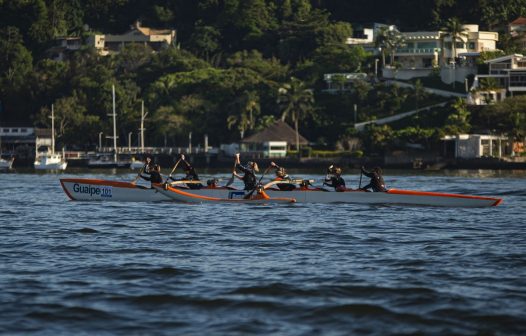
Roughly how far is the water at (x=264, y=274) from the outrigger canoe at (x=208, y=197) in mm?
4357

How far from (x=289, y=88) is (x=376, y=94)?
9863mm

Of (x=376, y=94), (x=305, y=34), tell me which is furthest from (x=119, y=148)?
(x=305, y=34)

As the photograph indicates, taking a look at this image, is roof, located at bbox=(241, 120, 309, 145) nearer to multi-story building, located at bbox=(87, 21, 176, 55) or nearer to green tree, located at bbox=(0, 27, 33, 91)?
green tree, located at bbox=(0, 27, 33, 91)

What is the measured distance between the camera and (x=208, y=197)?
43.5m

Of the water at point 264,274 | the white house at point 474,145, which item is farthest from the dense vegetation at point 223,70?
the water at point 264,274

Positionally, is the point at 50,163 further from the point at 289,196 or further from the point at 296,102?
the point at 289,196

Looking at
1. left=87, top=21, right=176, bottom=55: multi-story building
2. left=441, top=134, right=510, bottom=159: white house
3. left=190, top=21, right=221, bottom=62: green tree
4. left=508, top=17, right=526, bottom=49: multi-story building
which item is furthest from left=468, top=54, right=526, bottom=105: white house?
left=87, top=21, right=176, bottom=55: multi-story building

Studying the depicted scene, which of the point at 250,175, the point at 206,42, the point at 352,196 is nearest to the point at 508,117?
the point at 206,42

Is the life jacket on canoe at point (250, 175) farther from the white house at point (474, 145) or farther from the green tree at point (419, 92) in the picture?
the green tree at point (419, 92)

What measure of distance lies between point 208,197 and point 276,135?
7301 centimetres

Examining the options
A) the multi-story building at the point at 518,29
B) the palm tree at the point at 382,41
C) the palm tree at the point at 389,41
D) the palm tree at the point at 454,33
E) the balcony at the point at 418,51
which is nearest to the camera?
the palm tree at the point at 382,41

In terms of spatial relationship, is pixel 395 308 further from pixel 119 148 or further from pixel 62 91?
pixel 62 91

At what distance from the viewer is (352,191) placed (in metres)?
42.1

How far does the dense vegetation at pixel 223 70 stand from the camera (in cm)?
12181
